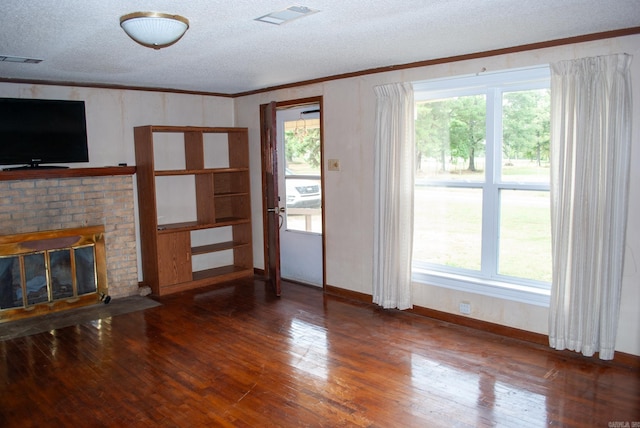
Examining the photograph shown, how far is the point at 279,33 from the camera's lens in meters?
3.42

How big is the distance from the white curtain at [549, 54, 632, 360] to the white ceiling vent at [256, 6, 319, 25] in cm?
208

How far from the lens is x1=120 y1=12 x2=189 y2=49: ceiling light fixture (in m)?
2.77

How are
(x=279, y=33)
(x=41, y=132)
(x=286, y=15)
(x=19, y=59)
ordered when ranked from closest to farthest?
(x=286, y=15), (x=279, y=33), (x=19, y=59), (x=41, y=132)

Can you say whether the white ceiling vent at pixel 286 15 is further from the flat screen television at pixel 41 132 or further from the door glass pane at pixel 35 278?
the door glass pane at pixel 35 278

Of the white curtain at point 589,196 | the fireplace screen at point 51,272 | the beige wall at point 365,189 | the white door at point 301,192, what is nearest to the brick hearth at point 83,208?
the fireplace screen at point 51,272

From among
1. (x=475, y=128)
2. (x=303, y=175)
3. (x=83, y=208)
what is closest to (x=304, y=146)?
(x=303, y=175)

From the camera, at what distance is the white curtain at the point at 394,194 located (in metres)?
4.78

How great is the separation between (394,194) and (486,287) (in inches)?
48.5

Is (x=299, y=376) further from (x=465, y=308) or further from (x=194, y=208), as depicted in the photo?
(x=194, y=208)

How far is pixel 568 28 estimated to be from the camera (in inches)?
136

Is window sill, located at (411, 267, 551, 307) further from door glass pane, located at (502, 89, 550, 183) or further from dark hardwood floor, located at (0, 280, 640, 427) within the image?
door glass pane, located at (502, 89, 550, 183)

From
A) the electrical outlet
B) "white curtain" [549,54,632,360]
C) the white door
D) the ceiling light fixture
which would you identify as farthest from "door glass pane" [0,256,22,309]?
"white curtain" [549,54,632,360]

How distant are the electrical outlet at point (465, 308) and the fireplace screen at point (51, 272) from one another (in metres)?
3.92

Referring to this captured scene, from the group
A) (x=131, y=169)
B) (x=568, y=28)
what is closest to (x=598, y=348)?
(x=568, y=28)
